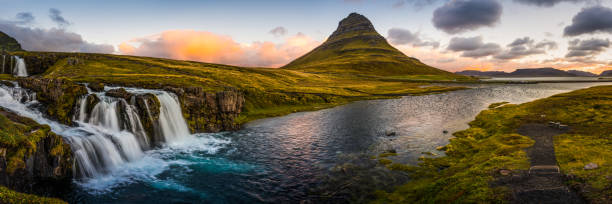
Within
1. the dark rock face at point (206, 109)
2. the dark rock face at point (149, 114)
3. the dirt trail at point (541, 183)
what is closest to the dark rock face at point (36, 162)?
the dark rock face at point (149, 114)

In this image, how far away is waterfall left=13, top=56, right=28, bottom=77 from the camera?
3057 inches

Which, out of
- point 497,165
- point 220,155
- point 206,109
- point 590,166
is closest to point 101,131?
point 220,155

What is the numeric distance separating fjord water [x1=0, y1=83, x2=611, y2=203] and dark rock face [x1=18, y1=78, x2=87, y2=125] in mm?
1148

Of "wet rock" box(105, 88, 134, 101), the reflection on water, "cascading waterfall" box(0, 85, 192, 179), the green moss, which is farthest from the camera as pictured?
"wet rock" box(105, 88, 134, 101)

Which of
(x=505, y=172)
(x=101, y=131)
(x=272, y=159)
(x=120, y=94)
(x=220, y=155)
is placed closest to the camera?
(x=505, y=172)

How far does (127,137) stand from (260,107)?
156ft

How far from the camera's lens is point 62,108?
34.1 metres

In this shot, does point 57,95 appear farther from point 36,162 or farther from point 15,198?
point 15,198

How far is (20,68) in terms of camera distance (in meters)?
79.6

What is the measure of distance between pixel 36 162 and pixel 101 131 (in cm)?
1152

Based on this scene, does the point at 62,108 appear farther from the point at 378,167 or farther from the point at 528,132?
the point at 528,132

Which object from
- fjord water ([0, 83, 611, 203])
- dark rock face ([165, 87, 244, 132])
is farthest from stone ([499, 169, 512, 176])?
dark rock face ([165, 87, 244, 132])

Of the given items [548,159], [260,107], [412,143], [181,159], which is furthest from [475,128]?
[260,107]

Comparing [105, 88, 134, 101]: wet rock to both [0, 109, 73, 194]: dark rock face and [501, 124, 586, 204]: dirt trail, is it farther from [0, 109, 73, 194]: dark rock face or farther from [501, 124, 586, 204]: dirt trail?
[501, 124, 586, 204]: dirt trail
